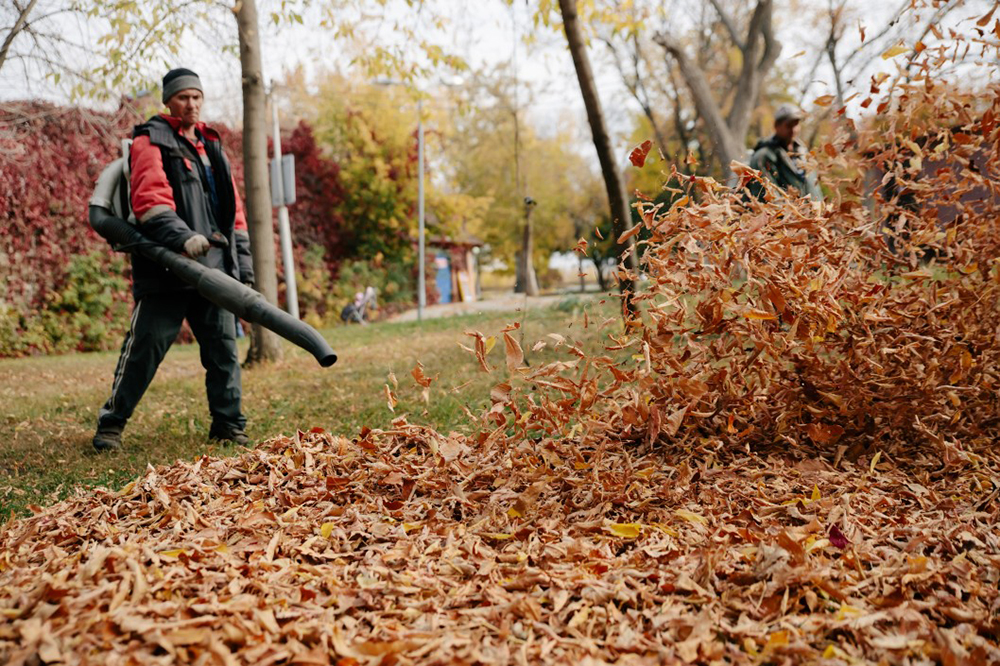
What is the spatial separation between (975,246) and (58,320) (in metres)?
13.6

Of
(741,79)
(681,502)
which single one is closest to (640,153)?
(681,502)

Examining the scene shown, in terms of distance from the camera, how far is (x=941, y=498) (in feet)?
9.11

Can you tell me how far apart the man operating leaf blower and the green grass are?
1.00ft

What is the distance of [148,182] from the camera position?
3900 mm

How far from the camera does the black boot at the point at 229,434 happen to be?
14.0ft

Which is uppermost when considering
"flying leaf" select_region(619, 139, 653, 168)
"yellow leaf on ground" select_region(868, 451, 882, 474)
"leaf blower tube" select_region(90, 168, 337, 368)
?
"flying leaf" select_region(619, 139, 653, 168)

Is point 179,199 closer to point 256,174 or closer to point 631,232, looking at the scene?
point 631,232

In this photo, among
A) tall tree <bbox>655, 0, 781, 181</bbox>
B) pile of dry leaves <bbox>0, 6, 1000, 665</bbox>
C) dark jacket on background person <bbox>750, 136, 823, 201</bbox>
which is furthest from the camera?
tall tree <bbox>655, 0, 781, 181</bbox>

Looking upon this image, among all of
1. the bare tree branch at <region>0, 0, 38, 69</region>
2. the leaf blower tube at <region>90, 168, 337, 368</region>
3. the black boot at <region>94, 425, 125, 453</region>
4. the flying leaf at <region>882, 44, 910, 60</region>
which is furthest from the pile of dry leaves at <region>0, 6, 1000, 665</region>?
Result: the bare tree branch at <region>0, 0, 38, 69</region>

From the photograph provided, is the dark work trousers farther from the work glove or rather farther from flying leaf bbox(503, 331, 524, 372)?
flying leaf bbox(503, 331, 524, 372)

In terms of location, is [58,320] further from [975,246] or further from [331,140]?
[975,246]

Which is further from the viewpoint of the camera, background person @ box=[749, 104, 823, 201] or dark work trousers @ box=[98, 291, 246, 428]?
background person @ box=[749, 104, 823, 201]

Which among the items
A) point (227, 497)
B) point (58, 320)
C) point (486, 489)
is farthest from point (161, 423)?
point (58, 320)

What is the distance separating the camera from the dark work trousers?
4.07 m
